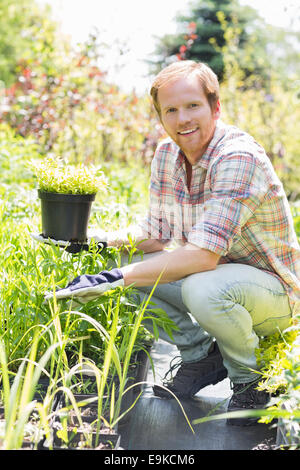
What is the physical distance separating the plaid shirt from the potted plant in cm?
36

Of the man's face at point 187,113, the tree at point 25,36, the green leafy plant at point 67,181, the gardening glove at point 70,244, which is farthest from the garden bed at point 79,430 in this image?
the tree at point 25,36

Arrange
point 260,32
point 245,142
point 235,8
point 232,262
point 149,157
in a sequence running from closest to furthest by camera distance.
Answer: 1. point 245,142
2. point 232,262
3. point 149,157
4. point 235,8
5. point 260,32

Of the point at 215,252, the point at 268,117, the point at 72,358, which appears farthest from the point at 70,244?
the point at 268,117

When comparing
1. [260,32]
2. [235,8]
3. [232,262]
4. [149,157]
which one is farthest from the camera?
[260,32]

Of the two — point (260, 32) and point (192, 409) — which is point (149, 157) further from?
point (260, 32)

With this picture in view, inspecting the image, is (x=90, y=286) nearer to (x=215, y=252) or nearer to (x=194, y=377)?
(x=215, y=252)

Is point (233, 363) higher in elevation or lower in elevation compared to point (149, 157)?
lower

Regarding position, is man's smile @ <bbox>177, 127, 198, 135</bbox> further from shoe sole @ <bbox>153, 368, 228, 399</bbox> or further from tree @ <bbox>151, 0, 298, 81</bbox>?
tree @ <bbox>151, 0, 298, 81</bbox>

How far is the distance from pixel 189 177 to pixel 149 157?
346 cm

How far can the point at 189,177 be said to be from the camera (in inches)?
87.5

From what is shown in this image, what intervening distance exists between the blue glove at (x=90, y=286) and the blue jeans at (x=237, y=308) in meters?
0.30

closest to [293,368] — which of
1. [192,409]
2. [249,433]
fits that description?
[249,433]

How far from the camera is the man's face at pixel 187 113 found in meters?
1.99

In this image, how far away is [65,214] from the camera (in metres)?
2.04
